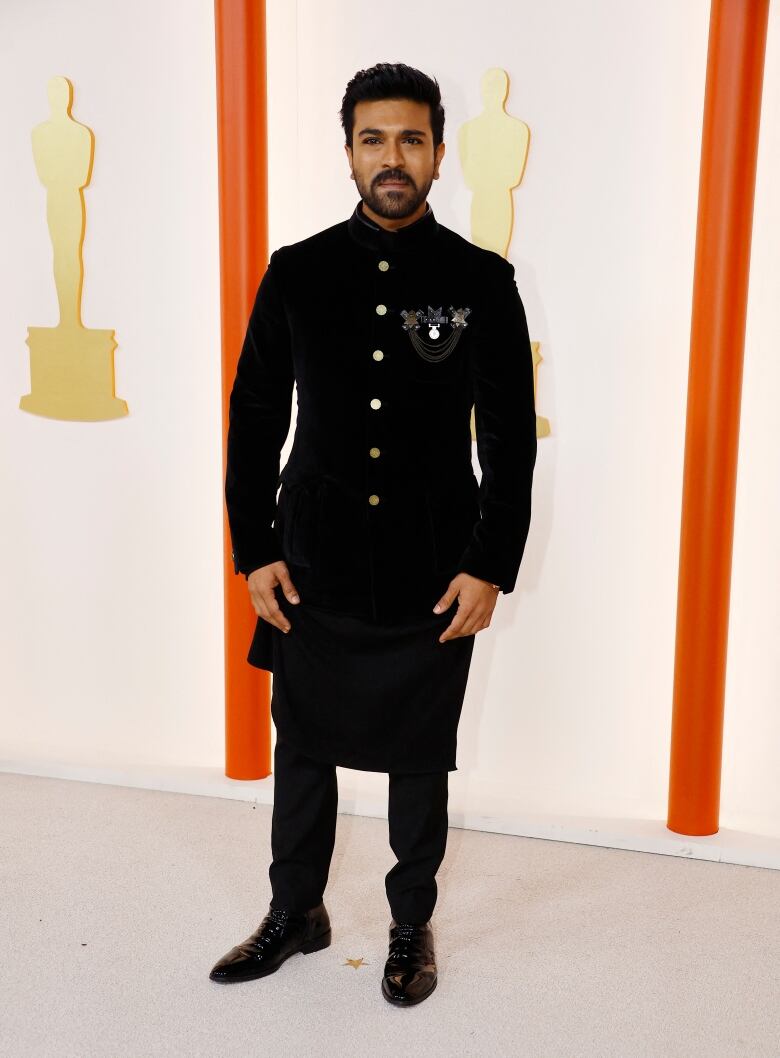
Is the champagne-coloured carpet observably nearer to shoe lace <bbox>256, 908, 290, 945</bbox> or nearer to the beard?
shoe lace <bbox>256, 908, 290, 945</bbox>

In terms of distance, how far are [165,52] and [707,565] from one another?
71.4 inches

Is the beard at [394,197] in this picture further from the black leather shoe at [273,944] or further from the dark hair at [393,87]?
the black leather shoe at [273,944]

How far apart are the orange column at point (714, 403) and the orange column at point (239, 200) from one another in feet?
3.32

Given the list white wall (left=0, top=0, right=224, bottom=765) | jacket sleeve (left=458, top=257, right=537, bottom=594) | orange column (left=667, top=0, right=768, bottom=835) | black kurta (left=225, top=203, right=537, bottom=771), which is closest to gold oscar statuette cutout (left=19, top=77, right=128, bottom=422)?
white wall (left=0, top=0, right=224, bottom=765)

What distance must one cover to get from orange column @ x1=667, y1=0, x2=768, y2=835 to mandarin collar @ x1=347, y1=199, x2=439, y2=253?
0.80 metres

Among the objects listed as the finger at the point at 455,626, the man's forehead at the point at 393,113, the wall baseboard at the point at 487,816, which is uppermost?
the man's forehead at the point at 393,113

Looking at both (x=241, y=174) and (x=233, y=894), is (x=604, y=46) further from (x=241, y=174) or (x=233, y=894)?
(x=233, y=894)

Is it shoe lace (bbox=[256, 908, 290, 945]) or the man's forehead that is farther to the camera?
shoe lace (bbox=[256, 908, 290, 945])

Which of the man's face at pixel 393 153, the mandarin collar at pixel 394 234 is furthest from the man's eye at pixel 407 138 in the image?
the mandarin collar at pixel 394 234

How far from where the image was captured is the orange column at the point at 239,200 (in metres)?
2.34

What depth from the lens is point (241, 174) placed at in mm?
2377

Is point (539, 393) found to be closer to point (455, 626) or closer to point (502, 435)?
point (502, 435)

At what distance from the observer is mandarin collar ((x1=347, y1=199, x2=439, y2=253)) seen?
1661 mm

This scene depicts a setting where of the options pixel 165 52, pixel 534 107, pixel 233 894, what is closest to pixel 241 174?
pixel 165 52
